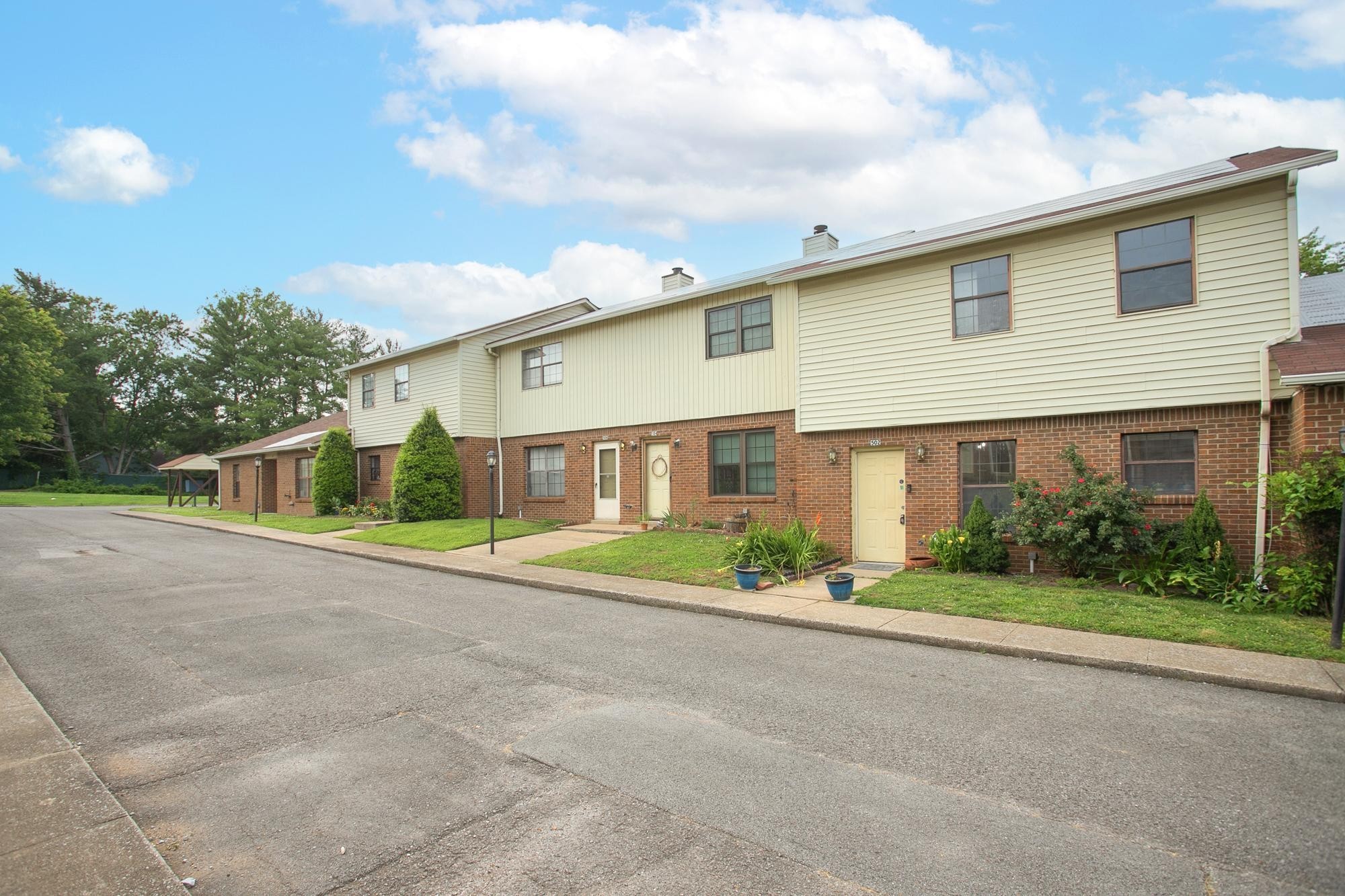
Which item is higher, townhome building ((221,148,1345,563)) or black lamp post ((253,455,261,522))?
townhome building ((221,148,1345,563))

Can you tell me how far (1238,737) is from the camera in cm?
462

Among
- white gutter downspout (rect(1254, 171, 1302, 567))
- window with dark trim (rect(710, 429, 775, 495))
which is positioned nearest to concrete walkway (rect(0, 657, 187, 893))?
white gutter downspout (rect(1254, 171, 1302, 567))

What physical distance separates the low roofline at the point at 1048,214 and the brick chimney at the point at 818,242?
455 mm

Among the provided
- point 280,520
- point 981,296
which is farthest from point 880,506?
point 280,520

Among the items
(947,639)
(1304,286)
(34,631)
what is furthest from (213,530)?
(1304,286)

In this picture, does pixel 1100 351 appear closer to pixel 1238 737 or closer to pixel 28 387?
pixel 1238 737

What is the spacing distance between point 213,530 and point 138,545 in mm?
5658

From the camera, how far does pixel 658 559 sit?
12.3 metres

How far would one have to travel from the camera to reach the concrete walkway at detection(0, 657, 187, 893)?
9.78ft

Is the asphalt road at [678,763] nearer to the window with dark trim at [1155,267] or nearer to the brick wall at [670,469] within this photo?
the window with dark trim at [1155,267]

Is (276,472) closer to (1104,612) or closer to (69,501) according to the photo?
(69,501)

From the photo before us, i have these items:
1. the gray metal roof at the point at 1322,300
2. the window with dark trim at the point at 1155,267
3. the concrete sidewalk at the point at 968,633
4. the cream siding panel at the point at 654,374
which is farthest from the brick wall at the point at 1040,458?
the concrete sidewalk at the point at 968,633

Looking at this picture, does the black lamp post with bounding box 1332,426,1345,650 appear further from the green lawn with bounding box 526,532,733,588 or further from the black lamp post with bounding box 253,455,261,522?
the black lamp post with bounding box 253,455,261,522

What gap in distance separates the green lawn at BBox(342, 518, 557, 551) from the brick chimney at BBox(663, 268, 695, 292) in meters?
7.29
